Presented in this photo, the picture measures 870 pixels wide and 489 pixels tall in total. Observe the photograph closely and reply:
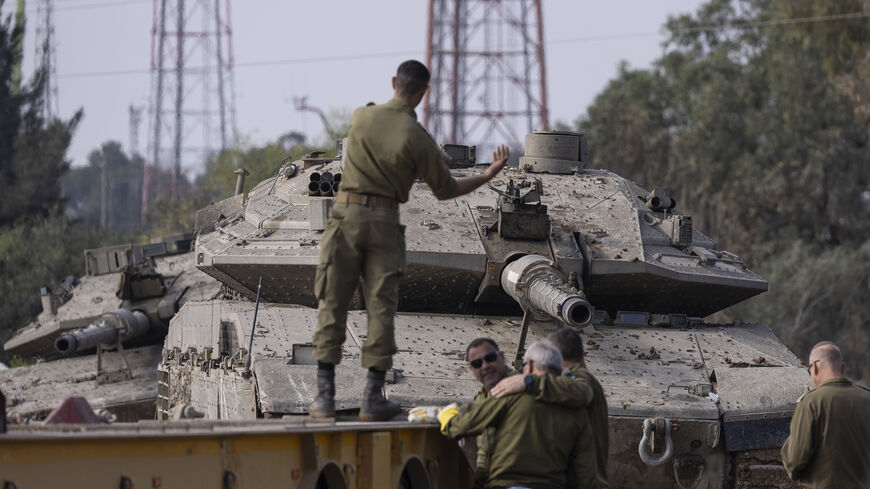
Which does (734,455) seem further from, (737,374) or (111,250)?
(111,250)

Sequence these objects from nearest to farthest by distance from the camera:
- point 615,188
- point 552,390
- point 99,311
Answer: point 552,390, point 615,188, point 99,311

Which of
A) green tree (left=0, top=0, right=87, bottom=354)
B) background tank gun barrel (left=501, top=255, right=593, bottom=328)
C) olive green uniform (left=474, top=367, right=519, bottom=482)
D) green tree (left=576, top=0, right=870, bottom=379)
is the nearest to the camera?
olive green uniform (left=474, top=367, right=519, bottom=482)

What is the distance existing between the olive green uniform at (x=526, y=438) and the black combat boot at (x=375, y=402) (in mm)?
792

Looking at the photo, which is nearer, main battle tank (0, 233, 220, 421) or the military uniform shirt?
the military uniform shirt

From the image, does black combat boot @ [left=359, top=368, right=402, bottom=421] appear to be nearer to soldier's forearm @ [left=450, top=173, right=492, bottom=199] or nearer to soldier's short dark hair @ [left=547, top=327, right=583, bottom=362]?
soldier's short dark hair @ [left=547, top=327, right=583, bottom=362]

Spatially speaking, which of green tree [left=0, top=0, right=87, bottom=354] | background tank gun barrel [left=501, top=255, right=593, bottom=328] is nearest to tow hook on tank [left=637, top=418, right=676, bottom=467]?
background tank gun barrel [left=501, top=255, right=593, bottom=328]

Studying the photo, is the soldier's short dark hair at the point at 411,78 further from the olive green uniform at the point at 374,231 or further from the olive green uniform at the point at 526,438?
the olive green uniform at the point at 526,438

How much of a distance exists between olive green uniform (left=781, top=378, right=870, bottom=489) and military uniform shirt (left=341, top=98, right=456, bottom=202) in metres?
2.38

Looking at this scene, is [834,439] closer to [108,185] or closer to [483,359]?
[483,359]

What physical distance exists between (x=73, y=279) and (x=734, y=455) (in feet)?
39.6

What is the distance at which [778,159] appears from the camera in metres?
39.5

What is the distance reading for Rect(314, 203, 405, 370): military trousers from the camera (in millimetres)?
8664

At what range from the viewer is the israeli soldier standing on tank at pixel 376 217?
8.66 meters

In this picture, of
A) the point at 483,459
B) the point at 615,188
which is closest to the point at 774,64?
the point at 615,188
